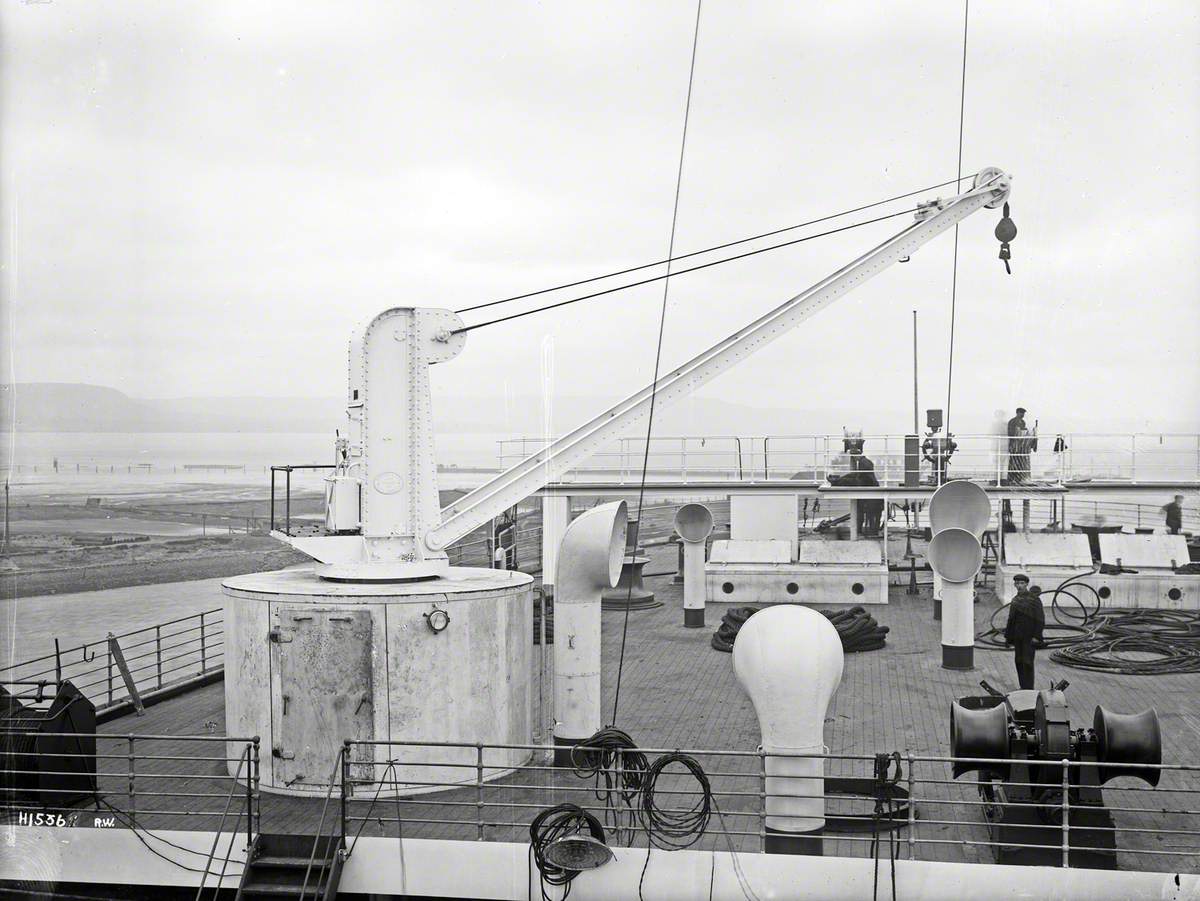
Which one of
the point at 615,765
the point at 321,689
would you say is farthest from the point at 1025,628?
the point at 321,689

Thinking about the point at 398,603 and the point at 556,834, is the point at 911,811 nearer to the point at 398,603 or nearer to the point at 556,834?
the point at 556,834

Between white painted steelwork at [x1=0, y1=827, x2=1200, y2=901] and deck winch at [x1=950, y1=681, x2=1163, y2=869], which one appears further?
deck winch at [x1=950, y1=681, x2=1163, y2=869]

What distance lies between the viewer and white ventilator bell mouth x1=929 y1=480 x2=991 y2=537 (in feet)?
51.5

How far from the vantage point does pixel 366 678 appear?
1002 cm

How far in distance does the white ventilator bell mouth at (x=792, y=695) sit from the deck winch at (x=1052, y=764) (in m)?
1.12

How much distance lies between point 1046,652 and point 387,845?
36.4 feet

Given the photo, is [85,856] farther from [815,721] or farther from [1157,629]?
[1157,629]

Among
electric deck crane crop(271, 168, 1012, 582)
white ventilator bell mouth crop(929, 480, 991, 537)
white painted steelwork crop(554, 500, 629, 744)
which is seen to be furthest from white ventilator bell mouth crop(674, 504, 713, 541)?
white painted steelwork crop(554, 500, 629, 744)

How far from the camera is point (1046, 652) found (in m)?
16.1

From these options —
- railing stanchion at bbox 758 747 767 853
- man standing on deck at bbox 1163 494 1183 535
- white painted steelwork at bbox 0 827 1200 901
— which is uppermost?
man standing on deck at bbox 1163 494 1183 535

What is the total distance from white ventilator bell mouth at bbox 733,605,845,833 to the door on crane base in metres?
3.54

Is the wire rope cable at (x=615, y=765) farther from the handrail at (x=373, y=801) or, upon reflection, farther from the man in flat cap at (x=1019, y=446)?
the man in flat cap at (x=1019, y=446)

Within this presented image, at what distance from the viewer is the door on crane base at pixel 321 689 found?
10023mm

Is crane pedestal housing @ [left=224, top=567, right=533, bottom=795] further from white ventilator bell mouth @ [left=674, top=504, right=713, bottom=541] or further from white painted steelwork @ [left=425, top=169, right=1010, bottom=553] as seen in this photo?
white ventilator bell mouth @ [left=674, top=504, right=713, bottom=541]
